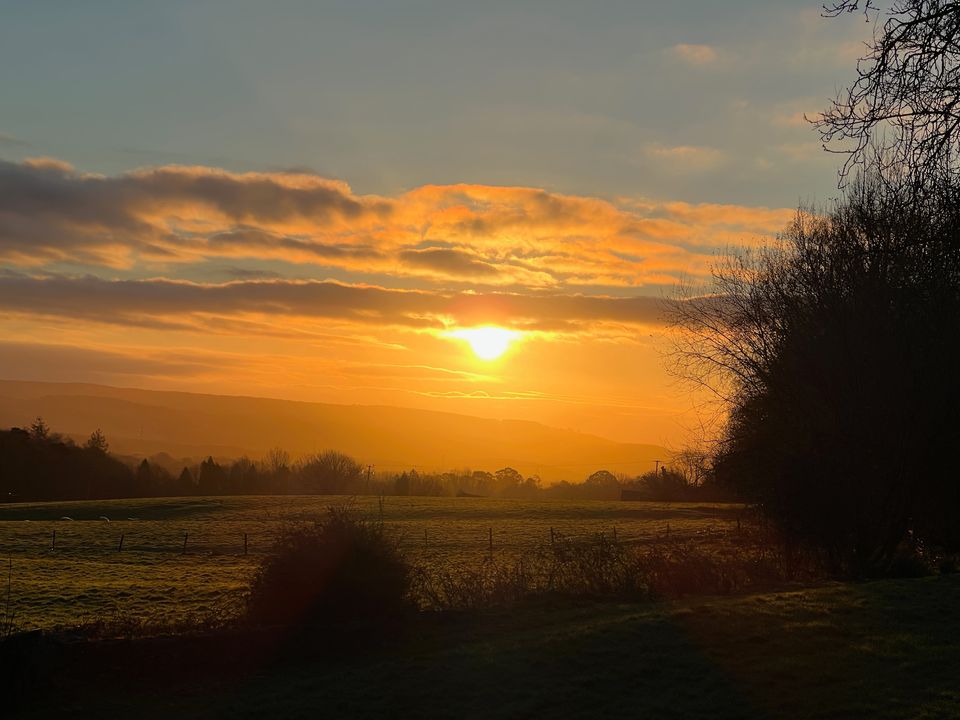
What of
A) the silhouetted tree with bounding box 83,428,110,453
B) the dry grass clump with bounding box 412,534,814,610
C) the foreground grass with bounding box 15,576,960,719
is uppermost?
the silhouetted tree with bounding box 83,428,110,453

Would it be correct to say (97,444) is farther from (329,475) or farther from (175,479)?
(329,475)

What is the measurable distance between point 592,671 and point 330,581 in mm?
6606

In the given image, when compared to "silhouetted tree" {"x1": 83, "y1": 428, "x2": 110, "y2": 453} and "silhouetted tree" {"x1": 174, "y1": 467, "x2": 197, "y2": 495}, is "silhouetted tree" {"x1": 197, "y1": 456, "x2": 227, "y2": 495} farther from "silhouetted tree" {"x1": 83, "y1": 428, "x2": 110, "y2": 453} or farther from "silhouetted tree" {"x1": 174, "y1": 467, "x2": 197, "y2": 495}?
"silhouetted tree" {"x1": 83, "y1": 428, "x2": 110, "y2": 453}

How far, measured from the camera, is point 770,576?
24719 millimetres

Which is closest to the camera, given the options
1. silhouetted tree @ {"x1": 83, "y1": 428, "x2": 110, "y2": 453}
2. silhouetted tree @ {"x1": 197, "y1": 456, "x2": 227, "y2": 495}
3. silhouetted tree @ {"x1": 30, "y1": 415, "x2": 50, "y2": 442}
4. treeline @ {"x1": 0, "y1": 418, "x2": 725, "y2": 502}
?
treeline @ {"x1": 0, "y1": 418, "x2": 725, "y2": 502}

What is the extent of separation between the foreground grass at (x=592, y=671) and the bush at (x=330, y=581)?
1.30 metres

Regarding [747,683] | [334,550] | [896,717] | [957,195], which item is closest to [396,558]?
[334,550]

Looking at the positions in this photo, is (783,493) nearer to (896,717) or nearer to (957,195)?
(896,717)

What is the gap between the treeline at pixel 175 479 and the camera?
10600 cm

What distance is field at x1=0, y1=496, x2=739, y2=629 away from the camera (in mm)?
32438

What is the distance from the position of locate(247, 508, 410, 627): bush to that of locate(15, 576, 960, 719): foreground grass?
4.27 feet

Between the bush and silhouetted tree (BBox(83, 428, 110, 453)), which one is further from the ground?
silhouetted tree (BBox(83, 428, 110, 453))

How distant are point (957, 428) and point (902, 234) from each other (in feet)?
51.9

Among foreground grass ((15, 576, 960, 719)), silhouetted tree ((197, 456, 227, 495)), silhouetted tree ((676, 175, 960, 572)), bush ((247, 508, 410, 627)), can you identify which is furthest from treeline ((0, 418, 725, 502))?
foreground grass ((15, 576, 960, 719))
